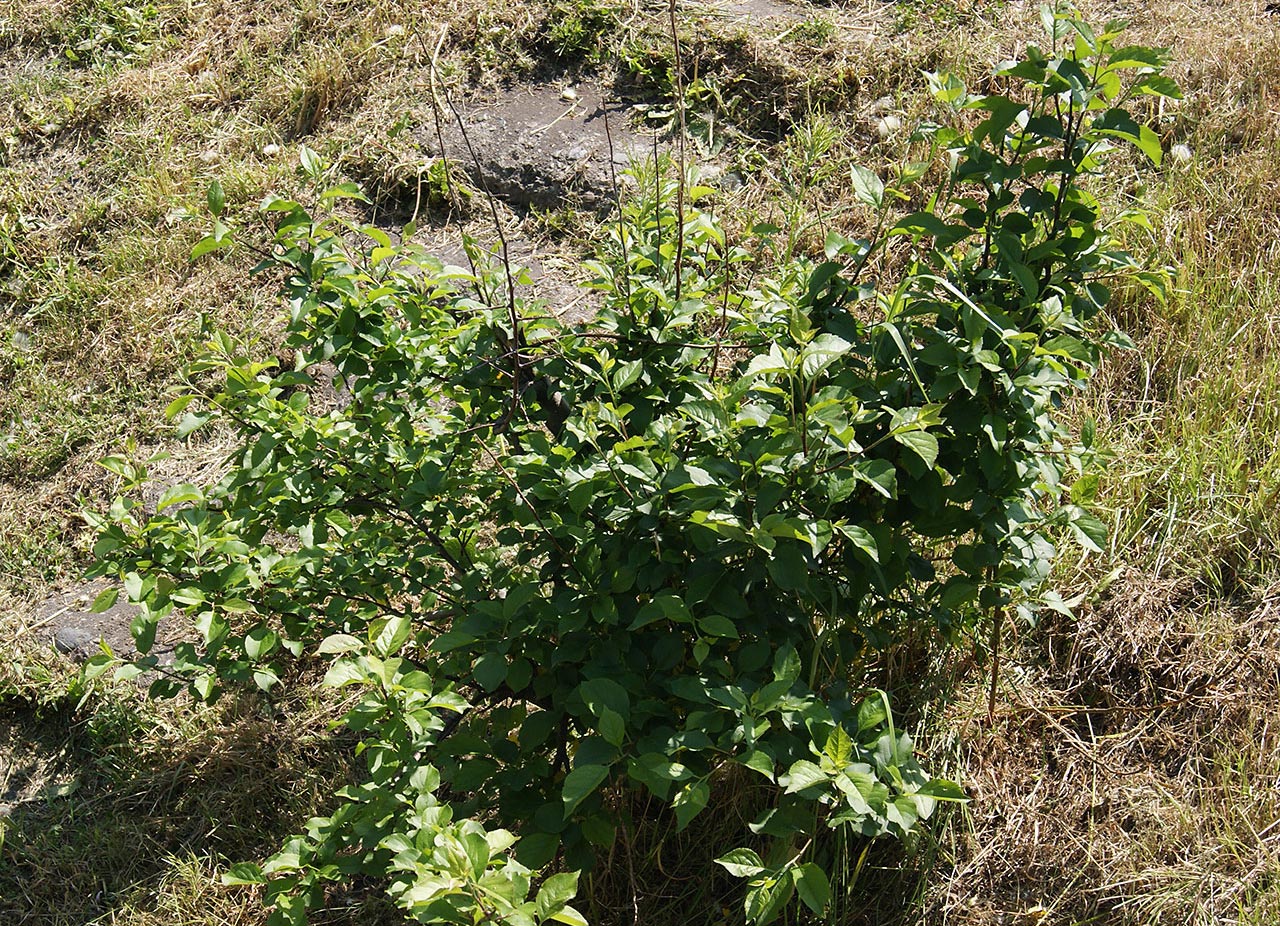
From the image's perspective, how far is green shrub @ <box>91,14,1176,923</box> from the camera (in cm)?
204

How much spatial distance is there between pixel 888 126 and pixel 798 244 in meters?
0.58

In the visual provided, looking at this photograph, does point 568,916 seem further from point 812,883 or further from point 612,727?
point 812,883

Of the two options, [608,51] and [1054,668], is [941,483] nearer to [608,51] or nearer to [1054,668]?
[1054,668]

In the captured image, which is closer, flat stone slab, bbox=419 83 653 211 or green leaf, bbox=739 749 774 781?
green leaf, bbox=739 749 774 781

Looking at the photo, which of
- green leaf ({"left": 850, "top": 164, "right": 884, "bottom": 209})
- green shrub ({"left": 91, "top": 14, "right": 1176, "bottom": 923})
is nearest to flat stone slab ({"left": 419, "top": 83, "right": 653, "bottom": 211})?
green shrub ({"left": 91, "top": 14, "right": 1176, "bottom": 923})

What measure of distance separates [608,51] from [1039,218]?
3100 millimetres

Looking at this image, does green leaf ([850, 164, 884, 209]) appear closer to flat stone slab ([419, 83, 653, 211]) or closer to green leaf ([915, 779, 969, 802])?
green leaf ([915, 779, 969, 802])

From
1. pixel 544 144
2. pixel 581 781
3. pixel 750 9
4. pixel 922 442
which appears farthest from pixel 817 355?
pixel 750 9

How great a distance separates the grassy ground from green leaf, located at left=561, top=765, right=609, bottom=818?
2.55ft

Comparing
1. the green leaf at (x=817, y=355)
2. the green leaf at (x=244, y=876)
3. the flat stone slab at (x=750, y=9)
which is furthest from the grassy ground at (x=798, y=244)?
the green leaf at (x=817, y=355)

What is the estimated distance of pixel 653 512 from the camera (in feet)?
7.13

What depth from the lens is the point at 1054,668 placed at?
9.82 ft

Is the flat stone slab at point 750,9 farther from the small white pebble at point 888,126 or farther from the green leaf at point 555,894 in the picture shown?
the green leaf at point 555,894

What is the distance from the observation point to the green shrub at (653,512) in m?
2.04
